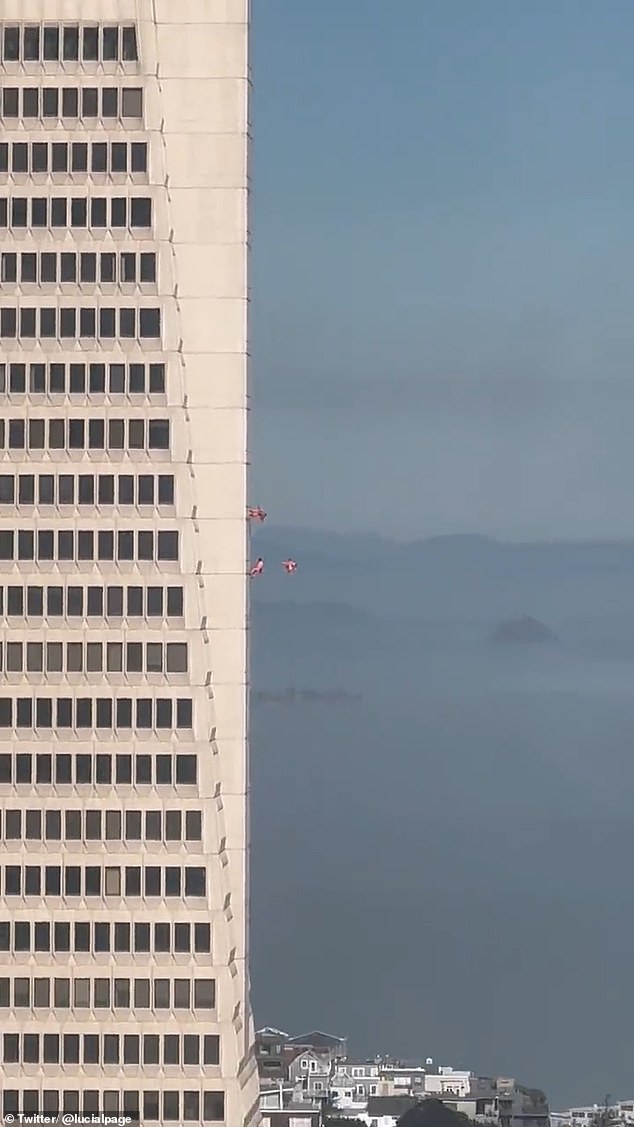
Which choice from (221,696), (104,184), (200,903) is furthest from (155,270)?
(200,903)

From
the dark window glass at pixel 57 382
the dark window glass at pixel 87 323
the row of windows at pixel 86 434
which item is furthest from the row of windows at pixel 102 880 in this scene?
the dark window glass at pixel 87 323

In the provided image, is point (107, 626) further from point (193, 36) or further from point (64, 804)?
point (193, 36)

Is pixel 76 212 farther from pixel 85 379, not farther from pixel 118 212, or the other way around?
pixel 85 379

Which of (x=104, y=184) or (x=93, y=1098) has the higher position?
(x=104, y=184)

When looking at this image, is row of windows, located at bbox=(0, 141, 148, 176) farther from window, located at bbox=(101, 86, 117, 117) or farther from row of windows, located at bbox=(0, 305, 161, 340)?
row of windows, located at bbox=(0, 305, 161, 340)

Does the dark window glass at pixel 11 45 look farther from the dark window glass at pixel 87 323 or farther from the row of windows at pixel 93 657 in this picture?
the row of windows at pixel 93 657

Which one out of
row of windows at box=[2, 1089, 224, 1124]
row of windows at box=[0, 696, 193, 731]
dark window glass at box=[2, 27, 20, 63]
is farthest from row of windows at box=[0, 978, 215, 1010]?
dark window glass at box=[2, 27, 20, 63]
